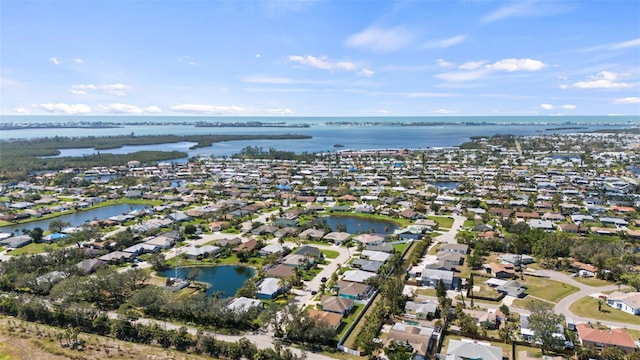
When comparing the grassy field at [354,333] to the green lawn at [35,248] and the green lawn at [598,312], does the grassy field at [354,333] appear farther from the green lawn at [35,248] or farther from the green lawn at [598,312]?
the green lawn at [35,248]

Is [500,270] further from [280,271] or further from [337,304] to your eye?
[280,271]

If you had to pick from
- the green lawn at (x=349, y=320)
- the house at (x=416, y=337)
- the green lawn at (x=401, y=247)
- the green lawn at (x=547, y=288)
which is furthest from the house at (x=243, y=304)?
the green lawn at (x=547, y=288)

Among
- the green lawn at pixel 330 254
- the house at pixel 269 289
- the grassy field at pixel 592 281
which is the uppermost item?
the house at pixel 269 289

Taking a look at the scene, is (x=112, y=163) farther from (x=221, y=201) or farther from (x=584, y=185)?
(x=584, y=185)

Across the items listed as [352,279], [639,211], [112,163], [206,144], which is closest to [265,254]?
[352,279]

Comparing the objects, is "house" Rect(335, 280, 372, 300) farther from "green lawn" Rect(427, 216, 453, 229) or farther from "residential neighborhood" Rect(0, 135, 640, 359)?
"green lawn" Rect(427, 216, 453, 229)
